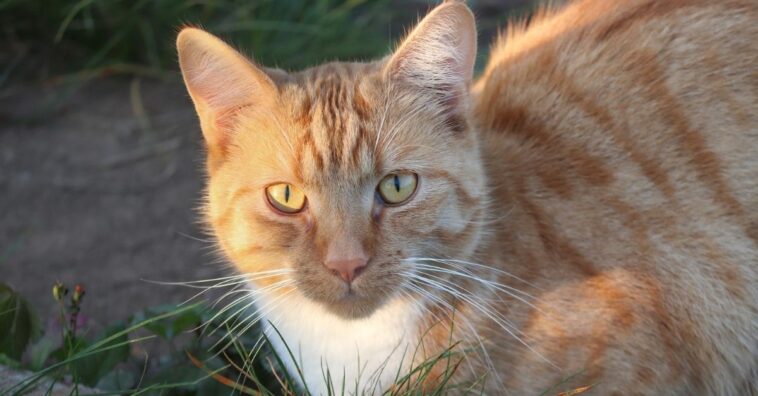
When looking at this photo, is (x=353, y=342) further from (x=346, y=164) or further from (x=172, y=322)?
(x=172, y=322)

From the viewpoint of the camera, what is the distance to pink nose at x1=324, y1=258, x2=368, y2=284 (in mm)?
2229

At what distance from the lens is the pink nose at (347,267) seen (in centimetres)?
223

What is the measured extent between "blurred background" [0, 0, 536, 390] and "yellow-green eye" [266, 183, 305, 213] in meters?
1.56

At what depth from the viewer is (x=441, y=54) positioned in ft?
7.90

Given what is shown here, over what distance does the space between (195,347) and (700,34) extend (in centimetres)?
176

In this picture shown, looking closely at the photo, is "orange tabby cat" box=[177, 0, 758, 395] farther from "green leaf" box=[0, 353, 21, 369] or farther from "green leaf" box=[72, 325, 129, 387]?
"green leaf" box=[0, 353, 21, 369]

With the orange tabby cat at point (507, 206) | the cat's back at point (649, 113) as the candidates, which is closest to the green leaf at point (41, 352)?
the orange tabby cat at point (507, 206)

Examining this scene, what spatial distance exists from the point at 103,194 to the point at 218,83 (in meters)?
2.09

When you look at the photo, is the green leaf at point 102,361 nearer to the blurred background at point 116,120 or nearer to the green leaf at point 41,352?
the green leaf at point 41,352

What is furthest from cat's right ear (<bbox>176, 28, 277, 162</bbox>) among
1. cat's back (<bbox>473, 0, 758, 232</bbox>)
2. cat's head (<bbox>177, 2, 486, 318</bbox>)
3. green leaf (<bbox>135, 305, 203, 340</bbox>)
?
cat's back (<bbox>473, 0, 758, 232</bbox>)

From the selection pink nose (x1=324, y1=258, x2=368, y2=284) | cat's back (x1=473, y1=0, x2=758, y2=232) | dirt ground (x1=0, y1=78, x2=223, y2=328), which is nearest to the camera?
pink nose (x1=324, y1=258, x2=368, y2=284)

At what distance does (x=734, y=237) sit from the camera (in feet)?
8.54

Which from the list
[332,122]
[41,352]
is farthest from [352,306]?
[41,352]

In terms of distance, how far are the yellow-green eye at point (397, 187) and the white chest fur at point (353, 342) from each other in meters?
0.26
